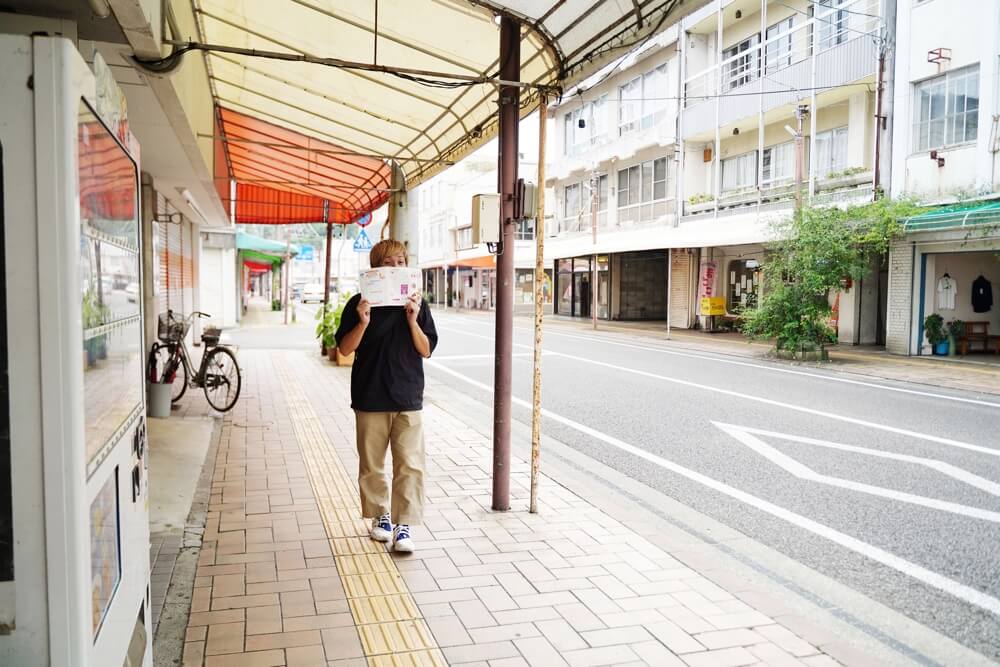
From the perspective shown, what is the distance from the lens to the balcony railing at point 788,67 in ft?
60.3

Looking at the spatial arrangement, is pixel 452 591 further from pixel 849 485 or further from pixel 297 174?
pixel 297 174

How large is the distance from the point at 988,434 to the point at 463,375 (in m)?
8.11

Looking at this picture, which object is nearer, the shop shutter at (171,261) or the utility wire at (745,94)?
the shop shutter at (171,261)

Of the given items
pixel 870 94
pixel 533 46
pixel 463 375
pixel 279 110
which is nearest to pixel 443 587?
pixel 533 46

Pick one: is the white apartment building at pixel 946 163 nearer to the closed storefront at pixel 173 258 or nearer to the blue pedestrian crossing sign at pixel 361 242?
the blue pedestrian crossing sign at pixel 361 242

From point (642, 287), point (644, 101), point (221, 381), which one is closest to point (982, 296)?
point (644, 101)

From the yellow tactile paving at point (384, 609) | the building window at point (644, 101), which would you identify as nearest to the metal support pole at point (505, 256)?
the yellow tactile paving at point (384, 609)

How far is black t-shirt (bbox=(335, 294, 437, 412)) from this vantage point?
4.48m

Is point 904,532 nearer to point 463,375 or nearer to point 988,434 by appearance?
point 988,434

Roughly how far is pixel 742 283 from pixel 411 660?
77.6ft

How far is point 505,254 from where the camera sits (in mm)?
5340

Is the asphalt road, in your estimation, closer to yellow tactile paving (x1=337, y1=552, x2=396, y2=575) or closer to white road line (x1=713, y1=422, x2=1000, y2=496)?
white road line (x1=713, y1=422, x2=1000, y2=496)

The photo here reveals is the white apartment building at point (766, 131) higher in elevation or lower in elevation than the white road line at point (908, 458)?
higher

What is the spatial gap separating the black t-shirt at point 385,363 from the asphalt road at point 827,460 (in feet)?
8.76
